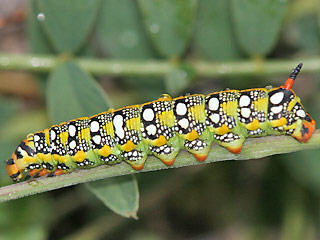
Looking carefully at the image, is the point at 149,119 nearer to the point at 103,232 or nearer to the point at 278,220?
the point at 103,232

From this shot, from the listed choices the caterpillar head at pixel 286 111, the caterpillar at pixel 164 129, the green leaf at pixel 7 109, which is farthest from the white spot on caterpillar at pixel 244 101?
the green leaf at pixel 7 109

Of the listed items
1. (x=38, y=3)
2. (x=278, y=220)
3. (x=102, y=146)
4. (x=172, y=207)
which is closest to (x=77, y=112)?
(x=102, y=146)

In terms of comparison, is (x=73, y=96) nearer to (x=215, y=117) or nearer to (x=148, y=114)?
(x=148, y=114)

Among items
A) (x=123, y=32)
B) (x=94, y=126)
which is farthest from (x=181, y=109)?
(x=123, y=32)

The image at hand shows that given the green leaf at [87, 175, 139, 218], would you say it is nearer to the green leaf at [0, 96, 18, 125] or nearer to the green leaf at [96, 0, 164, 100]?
the green leaf at [96, 0, 164, 100]

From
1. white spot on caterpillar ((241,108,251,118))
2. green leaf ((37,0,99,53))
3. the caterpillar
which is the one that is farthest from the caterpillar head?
green leaf ((37,0,99,53))

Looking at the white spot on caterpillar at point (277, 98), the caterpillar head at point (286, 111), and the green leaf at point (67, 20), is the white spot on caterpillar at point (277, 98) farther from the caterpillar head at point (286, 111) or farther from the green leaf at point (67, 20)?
the green leaf at point (67, 20)
